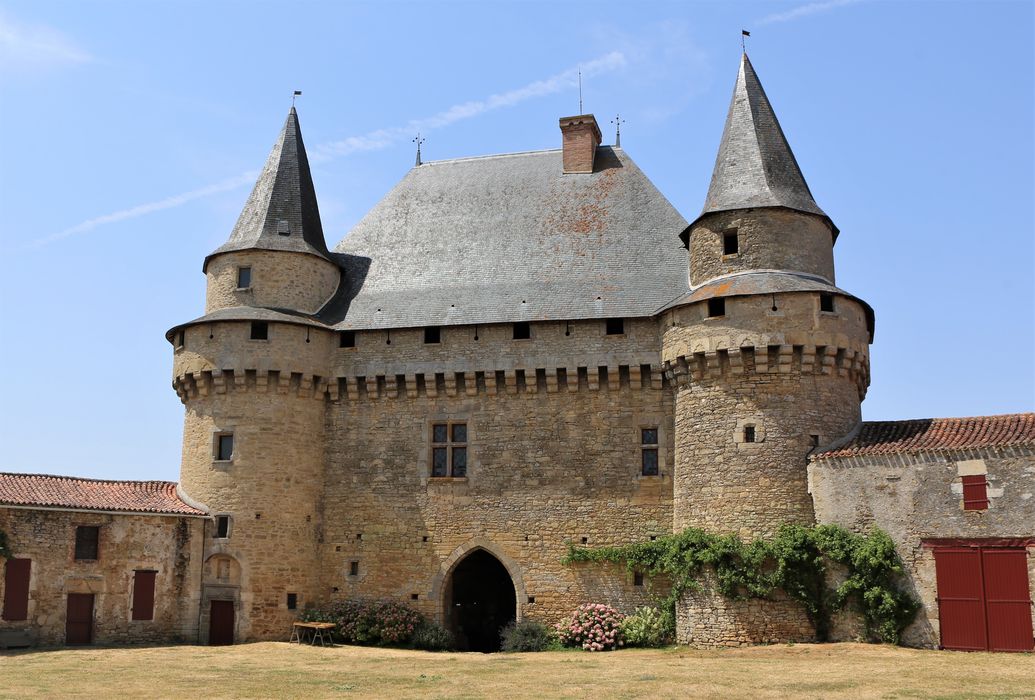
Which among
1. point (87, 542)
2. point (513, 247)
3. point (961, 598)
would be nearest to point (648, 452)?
point (513, 247)

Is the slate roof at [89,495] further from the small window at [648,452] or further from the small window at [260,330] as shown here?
the small window at [648,452]

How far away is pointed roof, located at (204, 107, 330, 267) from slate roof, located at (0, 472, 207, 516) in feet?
19.2

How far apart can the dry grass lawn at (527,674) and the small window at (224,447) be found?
14.9 ft


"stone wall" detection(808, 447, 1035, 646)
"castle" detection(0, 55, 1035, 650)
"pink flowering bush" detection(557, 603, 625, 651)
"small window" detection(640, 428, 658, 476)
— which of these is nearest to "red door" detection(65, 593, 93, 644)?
"castle" detection(0, 55, 1035, 650)

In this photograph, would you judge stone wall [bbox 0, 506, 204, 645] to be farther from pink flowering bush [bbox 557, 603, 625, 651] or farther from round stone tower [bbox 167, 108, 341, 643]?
pink flowering bush [bbox 557, 603, 625, 651]

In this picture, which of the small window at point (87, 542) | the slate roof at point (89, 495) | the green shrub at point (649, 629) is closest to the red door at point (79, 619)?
the small window at point (87, 542)

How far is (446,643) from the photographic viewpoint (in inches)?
886

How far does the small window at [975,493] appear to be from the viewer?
60.1ft

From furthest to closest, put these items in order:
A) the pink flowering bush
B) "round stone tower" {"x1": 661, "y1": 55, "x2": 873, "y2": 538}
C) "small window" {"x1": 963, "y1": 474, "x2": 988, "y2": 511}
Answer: the pink flowering bush < "round stone tower" {"x1": 661, "y1": 55, "x2": 873, "y2": 538} < "small window" {"x1": 963, "y1": 474, "x2": 988, "y2": 511}

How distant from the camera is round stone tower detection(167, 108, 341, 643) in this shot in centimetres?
2295

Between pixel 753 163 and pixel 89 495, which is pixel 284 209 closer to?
pixel 89 495

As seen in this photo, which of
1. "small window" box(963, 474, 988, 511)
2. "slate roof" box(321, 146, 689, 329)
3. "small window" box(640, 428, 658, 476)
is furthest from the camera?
"slate roof" box(321, 146, 689, 329)

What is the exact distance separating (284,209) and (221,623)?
10.1 meters

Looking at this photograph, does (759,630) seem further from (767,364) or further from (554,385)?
(554,385)
